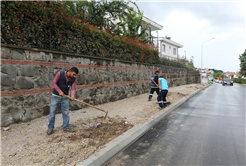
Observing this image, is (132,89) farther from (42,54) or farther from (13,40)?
(13,40)

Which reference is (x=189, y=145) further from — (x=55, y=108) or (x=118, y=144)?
(x=55, y=108)

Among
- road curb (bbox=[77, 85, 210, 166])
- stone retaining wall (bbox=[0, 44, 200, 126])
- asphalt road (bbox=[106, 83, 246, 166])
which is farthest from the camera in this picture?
stone retaining wall (bbox=[0, 44, 200, 126])

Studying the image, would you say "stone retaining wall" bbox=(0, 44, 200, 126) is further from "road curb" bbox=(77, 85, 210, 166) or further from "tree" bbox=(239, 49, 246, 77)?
"tree" bbox=(239, 49, 246, 77)

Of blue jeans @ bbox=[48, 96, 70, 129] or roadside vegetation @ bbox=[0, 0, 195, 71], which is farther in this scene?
roadside vegetation @ bbox=[0, 0, 195, 71]

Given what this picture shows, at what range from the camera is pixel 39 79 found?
16.3 feet

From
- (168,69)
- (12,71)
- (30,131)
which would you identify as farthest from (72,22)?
(168,69)

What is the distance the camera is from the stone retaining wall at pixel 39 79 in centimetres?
420

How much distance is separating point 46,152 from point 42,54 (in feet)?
10.8

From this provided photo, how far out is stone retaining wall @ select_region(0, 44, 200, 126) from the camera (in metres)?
4.20

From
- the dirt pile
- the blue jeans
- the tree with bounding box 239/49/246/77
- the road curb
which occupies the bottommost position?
the road curb

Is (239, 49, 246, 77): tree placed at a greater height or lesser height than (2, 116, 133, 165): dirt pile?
greater

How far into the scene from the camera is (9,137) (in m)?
3.66

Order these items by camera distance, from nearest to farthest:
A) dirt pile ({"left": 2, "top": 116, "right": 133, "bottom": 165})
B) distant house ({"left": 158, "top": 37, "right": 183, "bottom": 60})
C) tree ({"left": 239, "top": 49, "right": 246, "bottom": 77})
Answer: dirt pile ({"left": 2, "top": 116, "right": 133, "bottom": 165}) < distant house ({"left": 158, "top": 37, "right": 183, "bottom": 60}) < tree ({"left": 239, "top": 49, "right": 246, "bottom": 77})

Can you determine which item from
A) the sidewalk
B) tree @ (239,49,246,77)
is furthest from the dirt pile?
tree @ (239,49,246,77)
